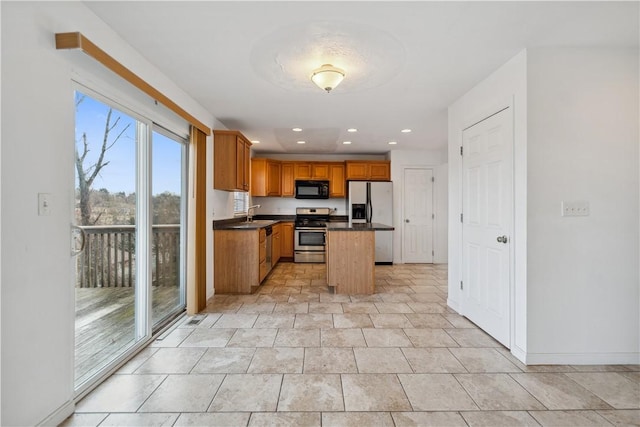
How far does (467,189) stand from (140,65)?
127 inches

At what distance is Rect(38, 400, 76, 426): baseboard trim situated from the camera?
1551 millimetres

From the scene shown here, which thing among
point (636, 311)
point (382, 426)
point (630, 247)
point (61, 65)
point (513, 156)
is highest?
point (61, 65)

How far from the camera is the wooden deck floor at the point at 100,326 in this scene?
79.4 inches

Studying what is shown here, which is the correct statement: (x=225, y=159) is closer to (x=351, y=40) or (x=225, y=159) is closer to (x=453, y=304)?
(x=351, y=40)

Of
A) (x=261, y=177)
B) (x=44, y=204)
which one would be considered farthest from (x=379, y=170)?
(x=44, y=204)

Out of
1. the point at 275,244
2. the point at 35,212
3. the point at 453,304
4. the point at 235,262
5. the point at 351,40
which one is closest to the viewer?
the point at 35,212

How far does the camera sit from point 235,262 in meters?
4.04

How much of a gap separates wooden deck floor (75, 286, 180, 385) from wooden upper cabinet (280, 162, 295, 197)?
4225 mm

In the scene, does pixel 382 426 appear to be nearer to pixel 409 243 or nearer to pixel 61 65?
pixel 61 65

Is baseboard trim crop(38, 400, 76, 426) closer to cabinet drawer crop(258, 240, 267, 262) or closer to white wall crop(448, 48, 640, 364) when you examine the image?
cabinet drawer crop(258, 240, 267, 262)

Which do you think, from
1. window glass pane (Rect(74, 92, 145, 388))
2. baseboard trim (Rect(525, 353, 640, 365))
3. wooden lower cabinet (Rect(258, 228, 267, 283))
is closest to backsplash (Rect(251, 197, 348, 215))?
wooden lower cabinet (Rect(258, 228, 267, 283))

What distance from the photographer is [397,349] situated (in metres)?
2.47

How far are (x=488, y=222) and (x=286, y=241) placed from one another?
4258 mm

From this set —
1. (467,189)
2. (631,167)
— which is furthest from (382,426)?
(631,167)
